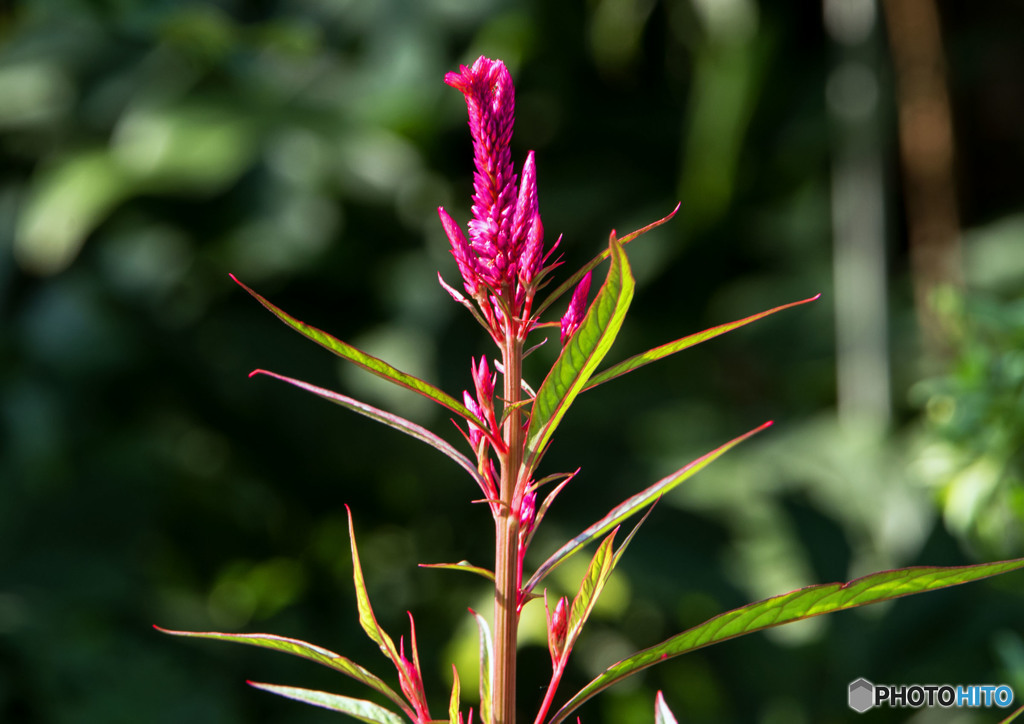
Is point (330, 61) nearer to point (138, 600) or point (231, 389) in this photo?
point (231, 389)

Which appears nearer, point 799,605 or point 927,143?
point 799,605

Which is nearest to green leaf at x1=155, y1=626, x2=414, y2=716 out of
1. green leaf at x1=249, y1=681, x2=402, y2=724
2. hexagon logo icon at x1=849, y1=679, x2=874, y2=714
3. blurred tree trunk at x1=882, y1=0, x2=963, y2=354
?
green leaf at x1=249, y1=681, x2=402, y2=724

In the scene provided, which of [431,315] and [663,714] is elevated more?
[663,714]

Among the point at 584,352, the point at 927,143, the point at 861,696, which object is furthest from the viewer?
the point at 927,143

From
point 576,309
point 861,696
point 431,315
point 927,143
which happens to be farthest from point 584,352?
point 927,143

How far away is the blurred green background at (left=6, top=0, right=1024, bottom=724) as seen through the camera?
4.22 ft

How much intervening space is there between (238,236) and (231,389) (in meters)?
0.28

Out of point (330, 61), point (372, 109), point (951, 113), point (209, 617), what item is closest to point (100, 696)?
point (209, 617)

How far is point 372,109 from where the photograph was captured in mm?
1361

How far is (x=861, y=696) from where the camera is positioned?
77 centimetres

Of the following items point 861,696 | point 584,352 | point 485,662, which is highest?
point 584,352

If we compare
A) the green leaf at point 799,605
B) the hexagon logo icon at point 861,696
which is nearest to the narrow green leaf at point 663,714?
the green leaf at point 799,605

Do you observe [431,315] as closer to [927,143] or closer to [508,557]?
[927,143]

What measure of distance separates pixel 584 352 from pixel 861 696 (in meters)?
0.70
